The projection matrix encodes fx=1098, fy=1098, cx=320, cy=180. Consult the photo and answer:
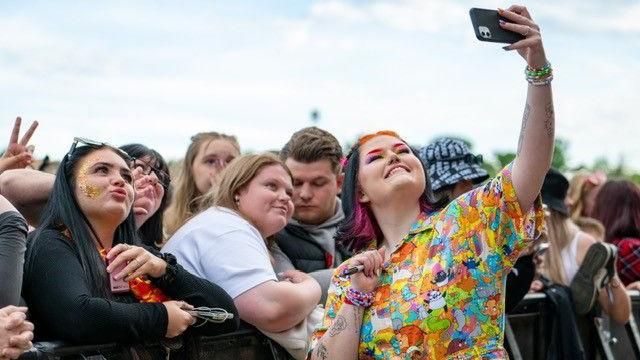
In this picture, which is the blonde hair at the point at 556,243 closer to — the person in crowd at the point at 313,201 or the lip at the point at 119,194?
the person in crowd at the point at 313,201

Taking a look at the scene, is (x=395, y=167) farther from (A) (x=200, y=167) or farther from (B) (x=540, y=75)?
(A) (x=200, y=167)

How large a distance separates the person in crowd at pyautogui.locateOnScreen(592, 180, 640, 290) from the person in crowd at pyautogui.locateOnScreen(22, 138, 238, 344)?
442 cm

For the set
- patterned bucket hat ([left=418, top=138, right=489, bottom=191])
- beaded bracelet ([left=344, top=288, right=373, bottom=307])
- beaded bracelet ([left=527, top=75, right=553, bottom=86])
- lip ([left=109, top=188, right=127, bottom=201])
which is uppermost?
beaded bracelet ([left=527, top=75, right=553, bottom=86])

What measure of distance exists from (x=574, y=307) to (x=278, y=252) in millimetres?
2265

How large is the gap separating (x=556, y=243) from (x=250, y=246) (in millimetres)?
3112

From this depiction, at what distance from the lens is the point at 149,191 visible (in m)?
5.38

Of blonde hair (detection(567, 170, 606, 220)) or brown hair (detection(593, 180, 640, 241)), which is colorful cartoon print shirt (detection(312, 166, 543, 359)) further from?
blonde hair (detection(567, 170, 606, 220))

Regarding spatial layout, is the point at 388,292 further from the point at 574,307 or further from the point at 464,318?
the point at 574,307

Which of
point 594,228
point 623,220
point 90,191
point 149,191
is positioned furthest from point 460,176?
point 623,220

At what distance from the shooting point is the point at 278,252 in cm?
569

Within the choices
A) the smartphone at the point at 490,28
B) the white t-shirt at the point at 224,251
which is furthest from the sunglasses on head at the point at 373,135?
the smartphone at the point at 490,28

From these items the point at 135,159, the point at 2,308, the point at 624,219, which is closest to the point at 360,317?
the point at 2,308

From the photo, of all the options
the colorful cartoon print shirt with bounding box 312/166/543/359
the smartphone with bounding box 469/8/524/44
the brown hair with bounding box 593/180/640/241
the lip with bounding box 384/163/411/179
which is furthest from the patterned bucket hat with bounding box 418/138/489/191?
the brown hair with bounding box 593/180/640/241

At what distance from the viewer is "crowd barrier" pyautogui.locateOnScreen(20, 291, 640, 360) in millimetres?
A: 4066
